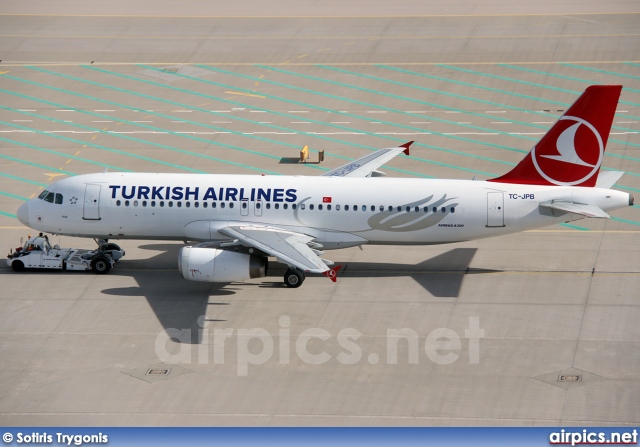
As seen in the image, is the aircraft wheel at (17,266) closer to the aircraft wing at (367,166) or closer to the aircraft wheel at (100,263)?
the aircraft wheel at (100,263)

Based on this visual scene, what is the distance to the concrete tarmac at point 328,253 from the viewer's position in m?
39.5

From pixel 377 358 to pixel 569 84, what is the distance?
3878 centimetres

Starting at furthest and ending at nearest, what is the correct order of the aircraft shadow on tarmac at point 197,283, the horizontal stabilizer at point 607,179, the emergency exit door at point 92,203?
the emergency exit door at point 92,203 < the horizontal stabilizer at point 607,179 < the aircraft shadow on tarmac at point 197,283

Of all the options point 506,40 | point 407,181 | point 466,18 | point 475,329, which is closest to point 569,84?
point 506,40

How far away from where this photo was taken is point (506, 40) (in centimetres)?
8325

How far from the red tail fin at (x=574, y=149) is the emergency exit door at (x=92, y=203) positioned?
1819 centimetres

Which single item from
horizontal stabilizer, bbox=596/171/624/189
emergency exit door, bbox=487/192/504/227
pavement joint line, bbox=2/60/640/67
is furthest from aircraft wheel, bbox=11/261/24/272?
pavement joint line, bbox=2/60/640/67

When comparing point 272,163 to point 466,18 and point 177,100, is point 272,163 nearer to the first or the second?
point 177,100

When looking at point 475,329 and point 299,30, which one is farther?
point 299,30

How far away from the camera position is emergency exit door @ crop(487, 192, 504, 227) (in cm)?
4875

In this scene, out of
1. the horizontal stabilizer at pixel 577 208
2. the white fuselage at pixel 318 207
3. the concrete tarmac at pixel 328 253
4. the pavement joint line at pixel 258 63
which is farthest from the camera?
the pavement joint line at pixel 258 63

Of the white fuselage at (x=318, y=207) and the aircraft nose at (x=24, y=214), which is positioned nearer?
the white fuselage at (x=318, y=207)

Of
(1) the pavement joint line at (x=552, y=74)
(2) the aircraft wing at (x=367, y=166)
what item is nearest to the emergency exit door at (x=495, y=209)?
(2) the aircraft wing at (x=367, y=166)

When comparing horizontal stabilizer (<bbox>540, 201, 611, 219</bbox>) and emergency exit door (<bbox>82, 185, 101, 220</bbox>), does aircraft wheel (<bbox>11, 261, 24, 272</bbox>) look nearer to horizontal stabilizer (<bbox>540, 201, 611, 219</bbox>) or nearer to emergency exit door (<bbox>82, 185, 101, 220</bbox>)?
emergency exit door (<bbox>82, 185, 101, 220</bbox>)
